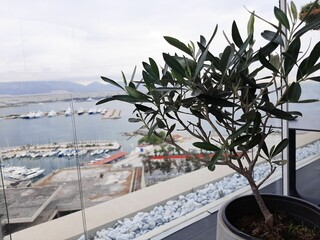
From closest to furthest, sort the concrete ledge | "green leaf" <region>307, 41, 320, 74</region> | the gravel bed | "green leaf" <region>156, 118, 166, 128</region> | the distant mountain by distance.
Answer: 1. "green leaf" <region>307, 41, 320, 74</region>
2. "green leaf" <region>156, 118, 166, 128</region>
3. the distant mountain
4. the concrete ledge
5. the gravel bed

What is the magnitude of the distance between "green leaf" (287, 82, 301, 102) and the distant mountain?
116 cm

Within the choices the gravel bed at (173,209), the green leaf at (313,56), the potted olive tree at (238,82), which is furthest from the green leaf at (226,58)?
the gravel bed at (173,209)

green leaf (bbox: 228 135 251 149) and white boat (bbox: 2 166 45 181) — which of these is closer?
green leaf (bbox: 228 135 251 149)

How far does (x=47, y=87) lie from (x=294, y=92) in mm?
1302

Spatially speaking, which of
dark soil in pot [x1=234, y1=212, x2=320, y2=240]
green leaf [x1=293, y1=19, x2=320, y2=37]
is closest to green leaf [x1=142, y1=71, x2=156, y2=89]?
green leaf [x1=293, y1=19, x2=320, y2=37]

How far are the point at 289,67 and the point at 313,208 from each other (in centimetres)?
56

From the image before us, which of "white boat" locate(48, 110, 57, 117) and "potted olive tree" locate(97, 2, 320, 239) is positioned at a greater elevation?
"potted olive tree" locate(97, 2, 320, 239)

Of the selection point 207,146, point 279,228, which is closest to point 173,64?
point 207,146

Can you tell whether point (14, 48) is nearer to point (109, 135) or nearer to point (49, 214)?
point (109, 135)

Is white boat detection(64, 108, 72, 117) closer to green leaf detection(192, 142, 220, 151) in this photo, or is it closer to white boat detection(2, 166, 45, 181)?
white boat detection(2, 166, 45, 181)

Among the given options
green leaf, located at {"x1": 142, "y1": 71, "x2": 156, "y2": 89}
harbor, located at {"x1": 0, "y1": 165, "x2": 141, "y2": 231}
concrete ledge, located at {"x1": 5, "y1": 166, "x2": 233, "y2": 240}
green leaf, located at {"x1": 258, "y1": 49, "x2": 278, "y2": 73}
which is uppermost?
green leaf, located at {"x1": 258, "y1": 49, "x2": 278, "y2": 73}

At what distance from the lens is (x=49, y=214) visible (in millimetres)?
1573

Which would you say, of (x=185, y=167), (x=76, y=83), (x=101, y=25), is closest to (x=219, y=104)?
(x=76, y=83)

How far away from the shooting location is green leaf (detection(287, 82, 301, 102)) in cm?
79
